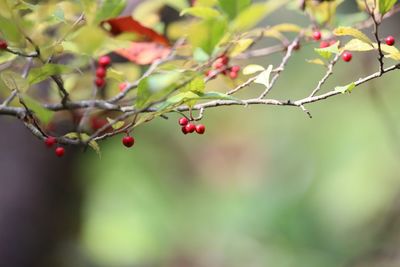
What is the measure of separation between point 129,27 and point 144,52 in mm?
42

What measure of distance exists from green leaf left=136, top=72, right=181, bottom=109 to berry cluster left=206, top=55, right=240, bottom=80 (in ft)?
0.73

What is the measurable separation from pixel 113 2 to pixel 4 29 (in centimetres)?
11

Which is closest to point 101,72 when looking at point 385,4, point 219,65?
point 219,65

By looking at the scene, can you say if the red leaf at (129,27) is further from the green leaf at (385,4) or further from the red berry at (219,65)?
the green leaf at (385,4)

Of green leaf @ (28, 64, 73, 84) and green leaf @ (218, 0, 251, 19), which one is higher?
green leaf @ (218, 0, 251, 19)

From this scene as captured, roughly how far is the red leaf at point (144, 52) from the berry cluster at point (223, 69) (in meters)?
0.08

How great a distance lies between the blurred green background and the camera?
2.55 meters

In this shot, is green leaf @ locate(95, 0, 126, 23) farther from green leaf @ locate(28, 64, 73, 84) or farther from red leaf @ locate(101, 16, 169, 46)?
red leaf @ locate(101, 16, 169, 46)

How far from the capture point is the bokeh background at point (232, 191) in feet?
6.04

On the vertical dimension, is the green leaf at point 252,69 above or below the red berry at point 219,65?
above

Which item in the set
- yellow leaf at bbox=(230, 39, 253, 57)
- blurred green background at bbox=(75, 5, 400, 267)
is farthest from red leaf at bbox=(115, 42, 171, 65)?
blurred green background at bbox=(75, 5, 400, 267)

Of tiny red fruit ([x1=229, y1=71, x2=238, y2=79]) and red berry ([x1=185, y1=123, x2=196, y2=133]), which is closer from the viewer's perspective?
red berry ([x1=185, y1=123, x2=196, y2=133])

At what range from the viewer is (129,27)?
0.80m

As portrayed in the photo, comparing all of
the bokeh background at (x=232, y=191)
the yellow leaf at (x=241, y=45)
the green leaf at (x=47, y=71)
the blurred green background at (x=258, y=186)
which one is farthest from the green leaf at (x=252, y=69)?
the blurred green background at (x=258, y=186)
